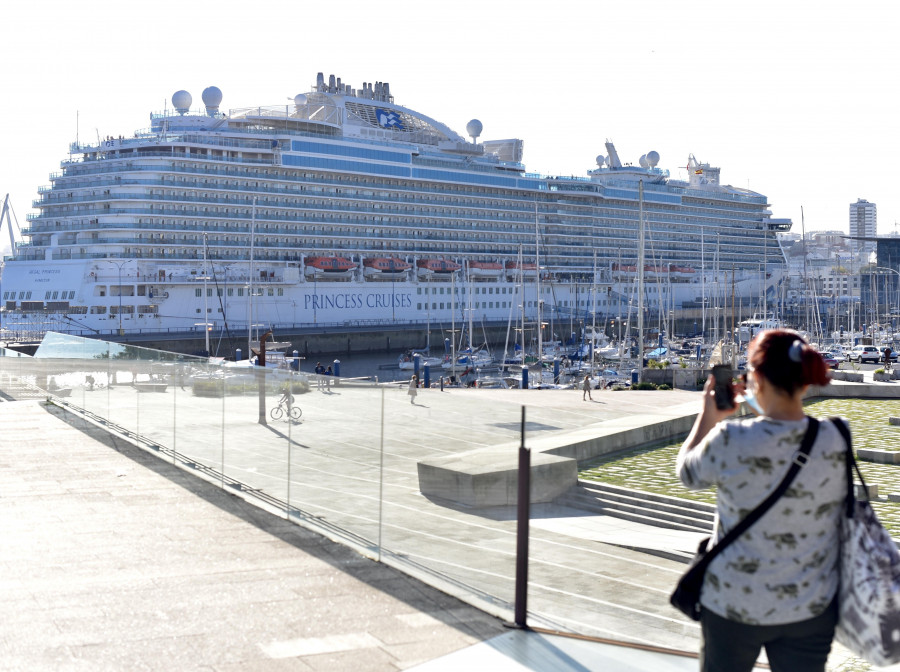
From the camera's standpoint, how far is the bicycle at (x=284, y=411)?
6809 millimetres

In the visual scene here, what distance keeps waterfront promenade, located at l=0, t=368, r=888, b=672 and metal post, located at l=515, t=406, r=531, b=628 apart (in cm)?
11

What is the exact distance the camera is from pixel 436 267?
5959 cm

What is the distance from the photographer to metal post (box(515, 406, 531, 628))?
4738 mm

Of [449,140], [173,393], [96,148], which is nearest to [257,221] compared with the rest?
[96,148]

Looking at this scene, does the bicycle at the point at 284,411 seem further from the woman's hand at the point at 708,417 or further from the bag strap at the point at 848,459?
the bag strap at the point at 848,459

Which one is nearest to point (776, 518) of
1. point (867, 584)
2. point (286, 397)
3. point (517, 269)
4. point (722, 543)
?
point (722, 543)

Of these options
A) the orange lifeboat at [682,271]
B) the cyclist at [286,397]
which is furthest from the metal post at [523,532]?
the orange lifeboat at [682,271]

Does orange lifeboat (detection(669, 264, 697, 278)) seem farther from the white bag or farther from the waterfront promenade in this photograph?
the white bag

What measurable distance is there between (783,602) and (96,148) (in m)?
51.3

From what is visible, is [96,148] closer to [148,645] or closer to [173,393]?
[173,393]

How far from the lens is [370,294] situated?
181 feet

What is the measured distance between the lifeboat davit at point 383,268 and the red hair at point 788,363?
176 feet

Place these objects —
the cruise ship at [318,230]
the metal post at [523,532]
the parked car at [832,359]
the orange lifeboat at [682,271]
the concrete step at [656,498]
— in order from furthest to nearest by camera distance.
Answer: the orange lifeboat at [682,271]
the cruise ship at [318,230]
the parked car at [832,359]
the concrete step at [656,498]
the metal post at [523,532]

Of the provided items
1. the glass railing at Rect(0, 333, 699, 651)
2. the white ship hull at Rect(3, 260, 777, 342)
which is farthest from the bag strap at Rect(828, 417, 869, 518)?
the white ship hull at Rect(3, 260, 777, 342)
